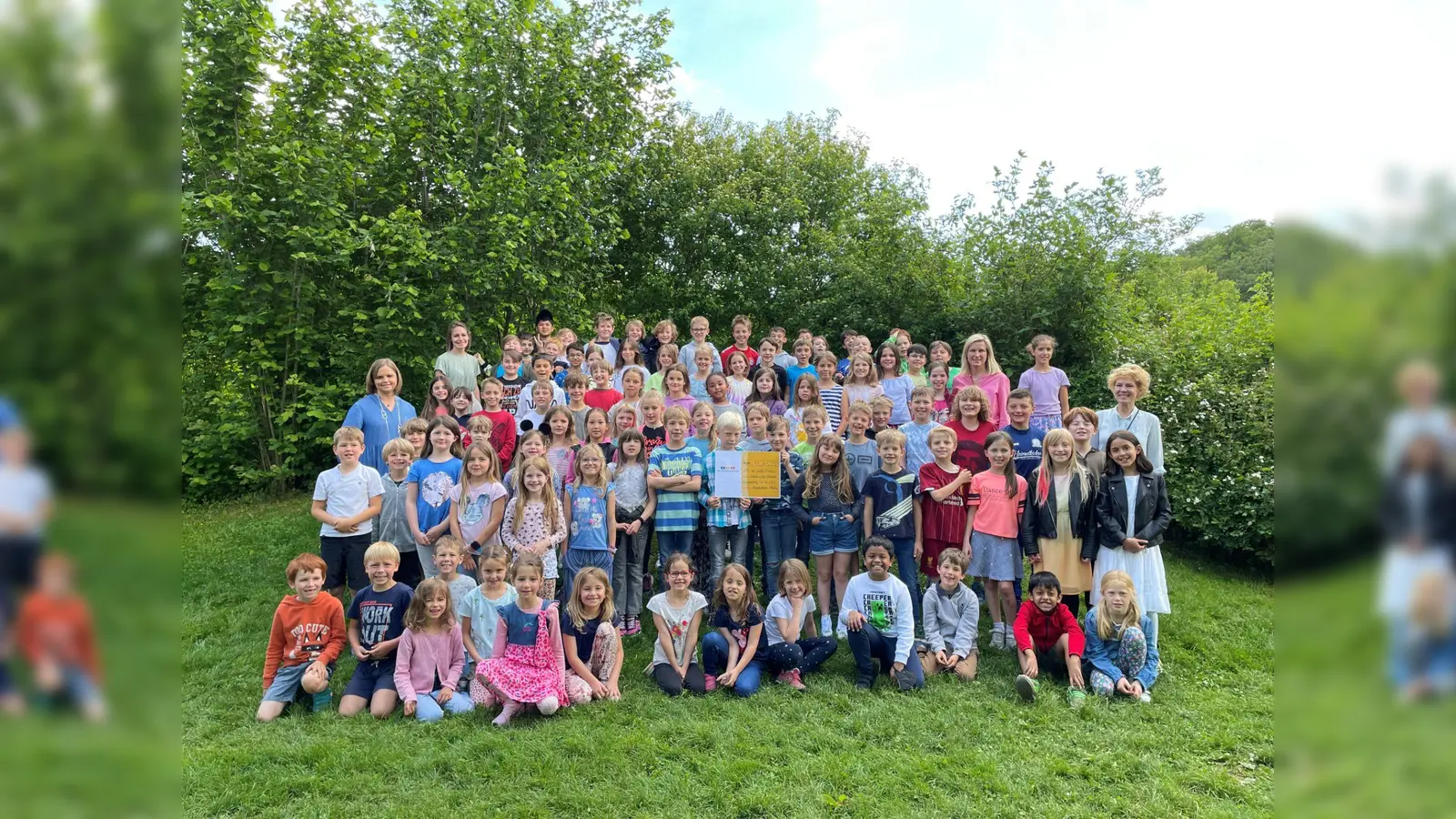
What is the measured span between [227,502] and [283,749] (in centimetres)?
881

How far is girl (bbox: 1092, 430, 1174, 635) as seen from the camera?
6207 mm

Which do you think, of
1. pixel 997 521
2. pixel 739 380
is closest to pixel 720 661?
pixel 997 521

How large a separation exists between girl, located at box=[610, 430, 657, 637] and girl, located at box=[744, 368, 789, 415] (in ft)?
4.89

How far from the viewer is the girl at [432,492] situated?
6625mm

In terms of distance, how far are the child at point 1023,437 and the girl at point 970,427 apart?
0.68 ft

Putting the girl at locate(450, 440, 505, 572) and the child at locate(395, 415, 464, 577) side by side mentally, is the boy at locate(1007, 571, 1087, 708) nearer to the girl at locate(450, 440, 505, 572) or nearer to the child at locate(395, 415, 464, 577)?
the girl at locate(450, 440, 505, 572)

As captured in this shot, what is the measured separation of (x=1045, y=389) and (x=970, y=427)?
1245mm

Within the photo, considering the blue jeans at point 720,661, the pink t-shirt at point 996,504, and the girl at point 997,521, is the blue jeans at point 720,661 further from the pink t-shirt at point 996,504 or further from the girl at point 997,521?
the pink t-shirt at point 996,504

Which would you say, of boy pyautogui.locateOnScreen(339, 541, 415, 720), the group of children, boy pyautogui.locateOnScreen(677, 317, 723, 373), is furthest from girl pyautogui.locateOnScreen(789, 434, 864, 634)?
boy pyautogui.locateOnScreen(339, 541, 415, 720)

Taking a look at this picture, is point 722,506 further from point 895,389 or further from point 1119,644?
point 1119,644

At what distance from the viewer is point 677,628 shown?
6242 millimetres

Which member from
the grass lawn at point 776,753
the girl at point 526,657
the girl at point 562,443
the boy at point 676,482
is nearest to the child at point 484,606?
the girl at point 526,657
